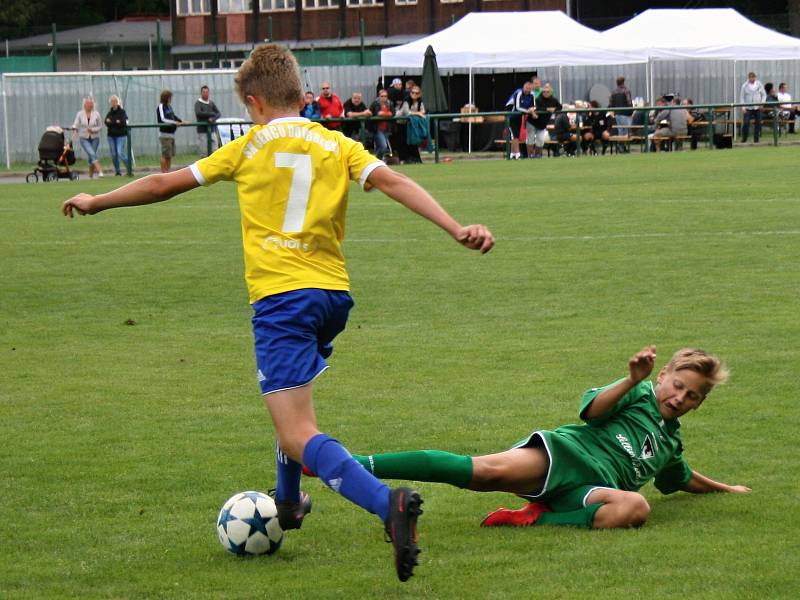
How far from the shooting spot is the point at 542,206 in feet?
64.1

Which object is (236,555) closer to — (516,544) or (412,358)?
(516,544)

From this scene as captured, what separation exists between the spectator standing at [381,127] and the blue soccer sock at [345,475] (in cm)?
2731

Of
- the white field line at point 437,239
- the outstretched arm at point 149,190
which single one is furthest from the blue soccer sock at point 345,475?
the white field line at point 437,239

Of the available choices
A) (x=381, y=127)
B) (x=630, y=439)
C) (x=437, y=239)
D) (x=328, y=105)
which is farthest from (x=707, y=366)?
(x=328, y=105)

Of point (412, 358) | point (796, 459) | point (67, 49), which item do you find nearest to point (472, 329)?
point (412, 358)

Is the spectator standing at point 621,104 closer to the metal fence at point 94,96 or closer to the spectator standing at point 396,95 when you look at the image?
the spectator standing at point 396,95

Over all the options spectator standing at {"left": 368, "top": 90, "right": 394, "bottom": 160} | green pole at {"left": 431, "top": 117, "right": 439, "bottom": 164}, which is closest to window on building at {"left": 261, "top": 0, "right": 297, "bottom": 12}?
green pole at {"left": 431, "top": 117, "right": 439, "bottom": 164}

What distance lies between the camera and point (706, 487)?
5773 millimetres

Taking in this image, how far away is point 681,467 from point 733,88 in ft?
123

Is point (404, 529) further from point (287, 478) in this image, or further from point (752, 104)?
point (752, 104)

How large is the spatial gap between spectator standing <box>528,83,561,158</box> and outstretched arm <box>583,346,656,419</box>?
27651 millimetres

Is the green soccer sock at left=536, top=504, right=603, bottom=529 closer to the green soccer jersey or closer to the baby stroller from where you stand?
the green soccer jersey

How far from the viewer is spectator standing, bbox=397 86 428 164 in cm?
3206

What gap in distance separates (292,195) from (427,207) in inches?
20.9
